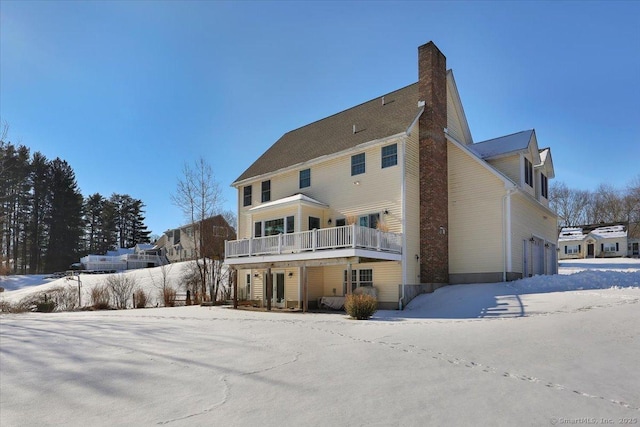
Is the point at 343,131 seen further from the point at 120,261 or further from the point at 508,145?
the point at 120,261

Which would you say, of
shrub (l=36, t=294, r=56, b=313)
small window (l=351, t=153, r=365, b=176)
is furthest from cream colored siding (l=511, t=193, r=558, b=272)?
shrub (l=36, t=294, r=56, b=313)

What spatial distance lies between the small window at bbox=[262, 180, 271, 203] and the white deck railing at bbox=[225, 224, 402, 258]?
4.56m

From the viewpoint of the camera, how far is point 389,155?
1881cm

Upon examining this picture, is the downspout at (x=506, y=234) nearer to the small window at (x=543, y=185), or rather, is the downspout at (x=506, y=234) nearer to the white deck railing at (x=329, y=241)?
the white deck railing at (x=329, y=241)

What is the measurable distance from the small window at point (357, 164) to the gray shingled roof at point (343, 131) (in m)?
0.61

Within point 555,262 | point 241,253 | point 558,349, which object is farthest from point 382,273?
point 555,262

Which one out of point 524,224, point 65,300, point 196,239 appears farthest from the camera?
point 196,239

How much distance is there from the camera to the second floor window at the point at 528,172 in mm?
20856

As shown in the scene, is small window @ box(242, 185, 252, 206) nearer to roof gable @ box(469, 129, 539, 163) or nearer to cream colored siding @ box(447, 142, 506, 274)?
cream colored siding @ box(447, 142, 506, 274)

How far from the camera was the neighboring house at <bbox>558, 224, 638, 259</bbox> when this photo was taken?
48000 millimetres

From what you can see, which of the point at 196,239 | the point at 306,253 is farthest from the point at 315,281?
the point at 196,239

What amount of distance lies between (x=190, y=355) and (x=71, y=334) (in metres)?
5.51

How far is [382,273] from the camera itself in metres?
18.4

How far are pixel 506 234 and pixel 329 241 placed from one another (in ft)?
25.6
